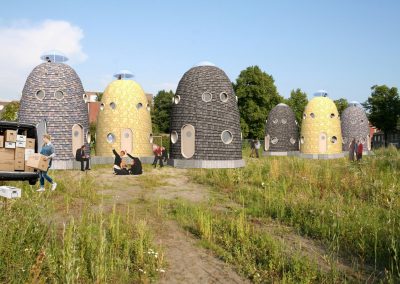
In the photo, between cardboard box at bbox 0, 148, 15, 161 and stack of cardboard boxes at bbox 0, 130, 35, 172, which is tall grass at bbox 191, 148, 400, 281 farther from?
cardboard box at bbox 0, 148, 15, 161

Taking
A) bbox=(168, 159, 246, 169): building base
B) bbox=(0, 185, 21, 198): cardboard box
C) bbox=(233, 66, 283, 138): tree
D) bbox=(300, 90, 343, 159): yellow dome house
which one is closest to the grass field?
bbox=(0, 185, 21, 198): cardboard box

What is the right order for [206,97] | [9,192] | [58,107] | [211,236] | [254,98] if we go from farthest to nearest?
[254,98] → [206,97] → [58,107] → [211,236] → [9,192]

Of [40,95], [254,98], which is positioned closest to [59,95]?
[40,95]

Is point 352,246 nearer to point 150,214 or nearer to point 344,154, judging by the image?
point 150,214

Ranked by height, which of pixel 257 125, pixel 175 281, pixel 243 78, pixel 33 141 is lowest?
pixel 175 281

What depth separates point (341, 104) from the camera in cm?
5528

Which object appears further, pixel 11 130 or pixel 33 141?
pixel 33 141

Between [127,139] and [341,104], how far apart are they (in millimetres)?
45366

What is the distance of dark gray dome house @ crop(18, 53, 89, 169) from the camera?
15781 millimetres

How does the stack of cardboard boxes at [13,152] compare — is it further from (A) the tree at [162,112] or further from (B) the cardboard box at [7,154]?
(A) the tree at [162,112]

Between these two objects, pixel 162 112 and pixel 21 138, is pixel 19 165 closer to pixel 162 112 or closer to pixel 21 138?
pixel 21 138

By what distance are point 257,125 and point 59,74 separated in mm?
28333

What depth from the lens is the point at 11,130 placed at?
6789 millimetres

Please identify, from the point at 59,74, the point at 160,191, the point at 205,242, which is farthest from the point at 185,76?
the point at 205,242
